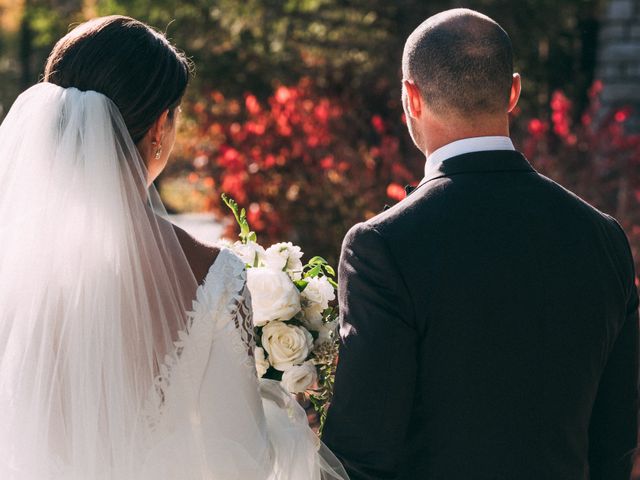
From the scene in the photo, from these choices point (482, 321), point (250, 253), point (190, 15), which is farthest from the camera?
point (190, 15)

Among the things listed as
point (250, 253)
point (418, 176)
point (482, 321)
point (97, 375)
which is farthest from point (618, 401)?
point (418, 176)

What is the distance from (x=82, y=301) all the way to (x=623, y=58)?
900 centimetres

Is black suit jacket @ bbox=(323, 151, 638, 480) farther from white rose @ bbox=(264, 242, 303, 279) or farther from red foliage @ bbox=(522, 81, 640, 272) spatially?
red foliage @ bbox=(522, 81, 640, 272)

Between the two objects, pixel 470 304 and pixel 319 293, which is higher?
pixel 470 304

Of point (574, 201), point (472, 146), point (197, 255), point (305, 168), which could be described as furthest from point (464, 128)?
point (305, 168)

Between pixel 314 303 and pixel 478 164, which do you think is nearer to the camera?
pixel 478 164

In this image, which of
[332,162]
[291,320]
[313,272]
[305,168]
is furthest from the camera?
[305,168]

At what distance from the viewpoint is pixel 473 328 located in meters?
2.15

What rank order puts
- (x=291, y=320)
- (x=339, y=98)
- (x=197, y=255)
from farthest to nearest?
(x=339, y=98)
(x=291, y=320)
(x=197, y=255)

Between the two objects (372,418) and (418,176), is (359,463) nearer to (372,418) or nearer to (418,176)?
(372,418)

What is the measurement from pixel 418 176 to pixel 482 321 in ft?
15.2

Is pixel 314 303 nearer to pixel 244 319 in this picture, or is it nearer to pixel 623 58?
pixel 244 319

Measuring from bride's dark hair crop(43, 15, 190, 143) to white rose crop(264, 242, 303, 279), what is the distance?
621 millimetres

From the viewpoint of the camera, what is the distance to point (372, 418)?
2156 millimetres
